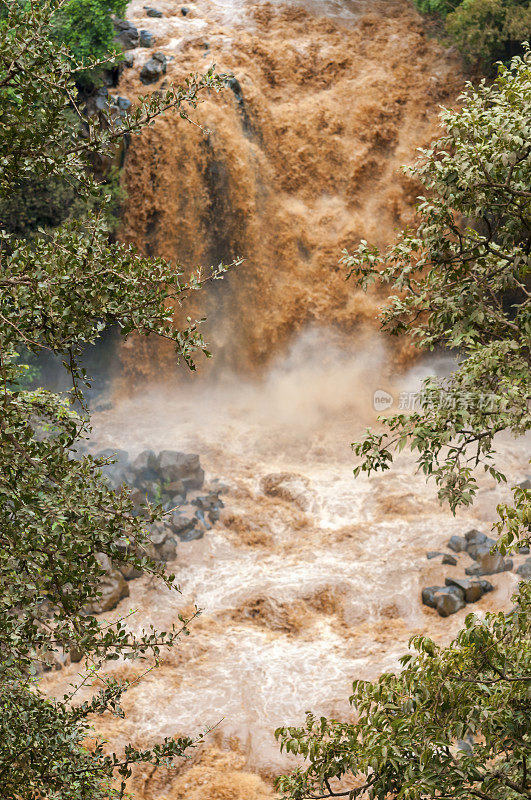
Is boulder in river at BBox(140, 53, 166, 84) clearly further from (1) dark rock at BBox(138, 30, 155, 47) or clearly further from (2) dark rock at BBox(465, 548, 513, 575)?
(2) dark rock at BBox(465, 548, 513, 575)

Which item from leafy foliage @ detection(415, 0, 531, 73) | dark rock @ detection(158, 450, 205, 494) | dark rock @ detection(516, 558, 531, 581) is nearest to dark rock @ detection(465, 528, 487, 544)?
dark rock @ detection(516, 558, 531, 581)

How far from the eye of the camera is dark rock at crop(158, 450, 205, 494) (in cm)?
1541

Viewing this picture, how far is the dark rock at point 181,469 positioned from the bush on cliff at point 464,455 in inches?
406

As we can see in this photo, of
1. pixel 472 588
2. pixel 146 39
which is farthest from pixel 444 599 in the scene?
pixel 146 39

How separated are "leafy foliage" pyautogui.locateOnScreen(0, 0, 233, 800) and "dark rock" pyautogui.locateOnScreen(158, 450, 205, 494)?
38.1 feet

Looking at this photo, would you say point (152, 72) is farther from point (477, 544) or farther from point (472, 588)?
point (472, 588)

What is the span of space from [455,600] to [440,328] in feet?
24.0

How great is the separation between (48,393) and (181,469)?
1189 cm

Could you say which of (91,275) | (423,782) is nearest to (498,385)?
(423,782)

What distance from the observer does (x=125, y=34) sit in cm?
1847

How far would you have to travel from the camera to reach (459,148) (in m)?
4.72

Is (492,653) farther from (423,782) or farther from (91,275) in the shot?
(91,275)

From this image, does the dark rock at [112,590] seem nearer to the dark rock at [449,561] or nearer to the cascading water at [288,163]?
the dark rock at [449,561]

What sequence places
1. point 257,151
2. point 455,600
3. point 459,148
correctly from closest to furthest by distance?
1. point 459,148
2. point 455,600
3. point 257,151
